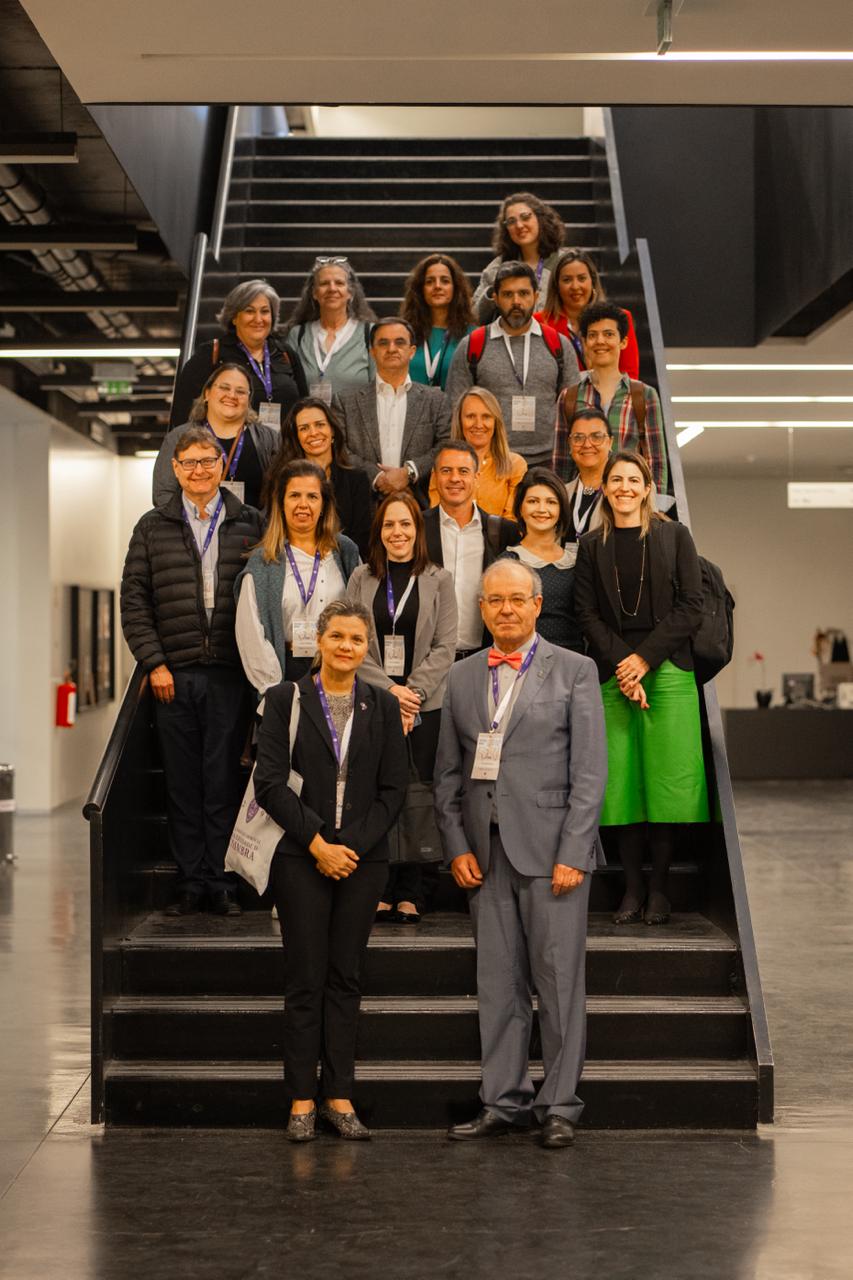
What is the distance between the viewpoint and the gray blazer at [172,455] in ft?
21.0

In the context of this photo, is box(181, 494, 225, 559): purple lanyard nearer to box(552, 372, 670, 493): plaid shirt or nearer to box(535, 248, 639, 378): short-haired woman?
box(552, 372, 670, 493): plaid shirt

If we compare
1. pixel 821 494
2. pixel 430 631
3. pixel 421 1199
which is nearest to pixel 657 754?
pixel 430 631

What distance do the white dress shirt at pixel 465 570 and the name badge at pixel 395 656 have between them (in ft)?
1.13

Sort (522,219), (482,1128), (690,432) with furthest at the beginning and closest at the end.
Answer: (690,432) < (522,219) < (482,1128)

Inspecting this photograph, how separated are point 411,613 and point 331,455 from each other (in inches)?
41.4

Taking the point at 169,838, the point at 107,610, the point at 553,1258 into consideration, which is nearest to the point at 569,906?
the point at 553,1258

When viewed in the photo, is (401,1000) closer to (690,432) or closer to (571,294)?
(571,294)

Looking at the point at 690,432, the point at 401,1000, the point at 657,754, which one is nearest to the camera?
the point at 401,1000

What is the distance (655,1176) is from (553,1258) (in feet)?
2.38

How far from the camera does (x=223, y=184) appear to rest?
32.8 ft

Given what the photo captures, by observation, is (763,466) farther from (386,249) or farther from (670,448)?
(670,448)

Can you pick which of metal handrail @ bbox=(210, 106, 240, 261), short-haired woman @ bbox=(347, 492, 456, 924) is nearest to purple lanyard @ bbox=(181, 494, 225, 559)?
short-haired woman @ bbox=(347, 492, 456, 924)

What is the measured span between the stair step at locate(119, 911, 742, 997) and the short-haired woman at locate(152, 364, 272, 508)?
1834 millimetres

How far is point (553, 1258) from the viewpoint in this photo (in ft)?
13.4
